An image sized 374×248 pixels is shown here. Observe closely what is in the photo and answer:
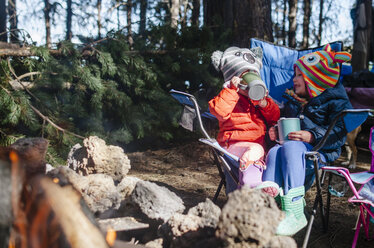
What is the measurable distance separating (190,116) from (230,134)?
0.38m

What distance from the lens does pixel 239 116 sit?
2506 millimetres

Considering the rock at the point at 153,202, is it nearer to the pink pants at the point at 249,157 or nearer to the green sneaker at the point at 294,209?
the pink pants at the point at 249,157

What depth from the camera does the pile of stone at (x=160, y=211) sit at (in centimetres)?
138

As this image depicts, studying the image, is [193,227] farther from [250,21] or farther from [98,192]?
[250,21]

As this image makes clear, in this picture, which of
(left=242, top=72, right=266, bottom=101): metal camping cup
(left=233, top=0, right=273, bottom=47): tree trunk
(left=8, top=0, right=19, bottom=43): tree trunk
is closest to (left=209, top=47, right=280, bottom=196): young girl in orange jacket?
(left=242, top=72, right=266, bottom=101): metal camping cup

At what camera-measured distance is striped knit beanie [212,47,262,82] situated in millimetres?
2586

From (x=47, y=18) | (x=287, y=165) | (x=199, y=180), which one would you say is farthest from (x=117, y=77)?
(x=47, y=18)

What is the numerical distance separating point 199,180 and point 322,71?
1918mm

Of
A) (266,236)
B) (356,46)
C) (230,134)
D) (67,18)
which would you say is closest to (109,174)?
(230,134)

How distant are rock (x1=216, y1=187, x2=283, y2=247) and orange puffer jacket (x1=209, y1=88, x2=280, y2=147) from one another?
3.48ft

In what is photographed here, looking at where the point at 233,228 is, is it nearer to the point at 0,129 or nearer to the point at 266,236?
the point at 266,236

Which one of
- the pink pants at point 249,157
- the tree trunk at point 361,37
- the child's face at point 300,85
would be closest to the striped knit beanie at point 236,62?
the child's face at point 300,85

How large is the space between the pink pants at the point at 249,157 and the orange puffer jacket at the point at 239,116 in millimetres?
92

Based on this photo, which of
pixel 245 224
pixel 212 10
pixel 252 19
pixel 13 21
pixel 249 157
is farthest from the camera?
pixel 13 21
